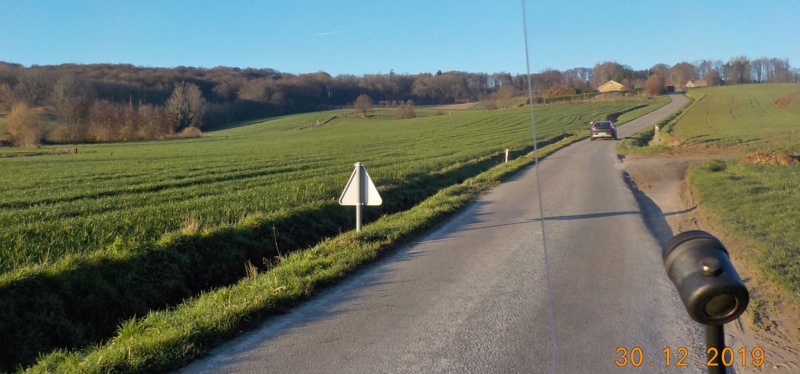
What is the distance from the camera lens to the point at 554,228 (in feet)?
33.8

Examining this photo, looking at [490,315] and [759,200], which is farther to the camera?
[759,200]

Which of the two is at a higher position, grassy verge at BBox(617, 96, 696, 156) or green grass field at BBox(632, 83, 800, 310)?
green grass field at BBox(632, 83, 800, 310)

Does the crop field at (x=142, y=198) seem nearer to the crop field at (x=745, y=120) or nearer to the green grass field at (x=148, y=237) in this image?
the green grass field at (x=148, y=237)

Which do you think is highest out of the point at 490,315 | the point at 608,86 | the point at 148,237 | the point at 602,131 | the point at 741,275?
the point at 608,86

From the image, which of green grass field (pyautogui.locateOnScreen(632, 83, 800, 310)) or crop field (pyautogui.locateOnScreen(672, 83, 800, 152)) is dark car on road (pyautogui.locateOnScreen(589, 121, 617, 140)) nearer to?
green grass field (pyautogui.locateOnScreen(632, 83, 800, 310))

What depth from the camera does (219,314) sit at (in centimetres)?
554

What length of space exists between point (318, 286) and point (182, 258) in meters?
3.19

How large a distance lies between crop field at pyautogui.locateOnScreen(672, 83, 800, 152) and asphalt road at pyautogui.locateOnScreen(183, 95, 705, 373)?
69.3 feet

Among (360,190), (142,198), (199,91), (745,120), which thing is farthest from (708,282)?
(199,91)

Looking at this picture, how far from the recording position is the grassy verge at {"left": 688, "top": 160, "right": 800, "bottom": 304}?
22.6 ft

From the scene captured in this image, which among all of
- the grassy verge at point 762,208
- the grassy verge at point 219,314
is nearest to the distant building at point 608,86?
the grassy verge at point 762,208

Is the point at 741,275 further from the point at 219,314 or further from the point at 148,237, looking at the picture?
the point at 148,237

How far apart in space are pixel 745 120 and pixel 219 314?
53.8m
